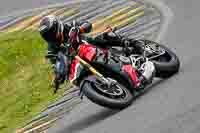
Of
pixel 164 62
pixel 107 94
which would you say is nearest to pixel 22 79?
pixel 164 62

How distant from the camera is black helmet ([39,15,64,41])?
40.7 feet

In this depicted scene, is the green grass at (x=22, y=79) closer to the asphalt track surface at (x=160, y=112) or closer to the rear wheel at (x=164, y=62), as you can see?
the asphalt track surface at (x=160, y=112)

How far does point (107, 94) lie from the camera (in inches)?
476

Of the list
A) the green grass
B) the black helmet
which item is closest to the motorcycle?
the black helmet

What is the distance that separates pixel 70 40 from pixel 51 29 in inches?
16.4

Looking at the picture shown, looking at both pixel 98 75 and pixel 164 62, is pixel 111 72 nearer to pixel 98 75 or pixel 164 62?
pixel 98 75

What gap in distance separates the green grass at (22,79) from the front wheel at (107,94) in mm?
3107

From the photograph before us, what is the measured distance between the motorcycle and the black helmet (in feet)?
1.03

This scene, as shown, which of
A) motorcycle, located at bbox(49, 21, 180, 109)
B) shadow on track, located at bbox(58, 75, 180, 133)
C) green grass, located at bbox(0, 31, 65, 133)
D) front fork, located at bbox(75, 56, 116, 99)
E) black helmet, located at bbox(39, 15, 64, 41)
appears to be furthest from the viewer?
green grass, located at bbox(0, 31, 65, 133)

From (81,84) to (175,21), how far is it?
5.79 m

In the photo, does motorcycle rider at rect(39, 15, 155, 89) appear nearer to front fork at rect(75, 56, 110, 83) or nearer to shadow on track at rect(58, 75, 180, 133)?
front fork at rect(75, 56, 110, 83)

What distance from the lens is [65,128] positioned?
512 inches

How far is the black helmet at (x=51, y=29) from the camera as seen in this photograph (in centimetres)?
1241

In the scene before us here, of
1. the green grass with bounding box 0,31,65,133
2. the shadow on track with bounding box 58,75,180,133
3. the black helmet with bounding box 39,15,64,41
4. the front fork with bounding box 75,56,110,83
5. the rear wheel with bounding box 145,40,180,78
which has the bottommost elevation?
the green grass with bounding box 0,31,65,133
